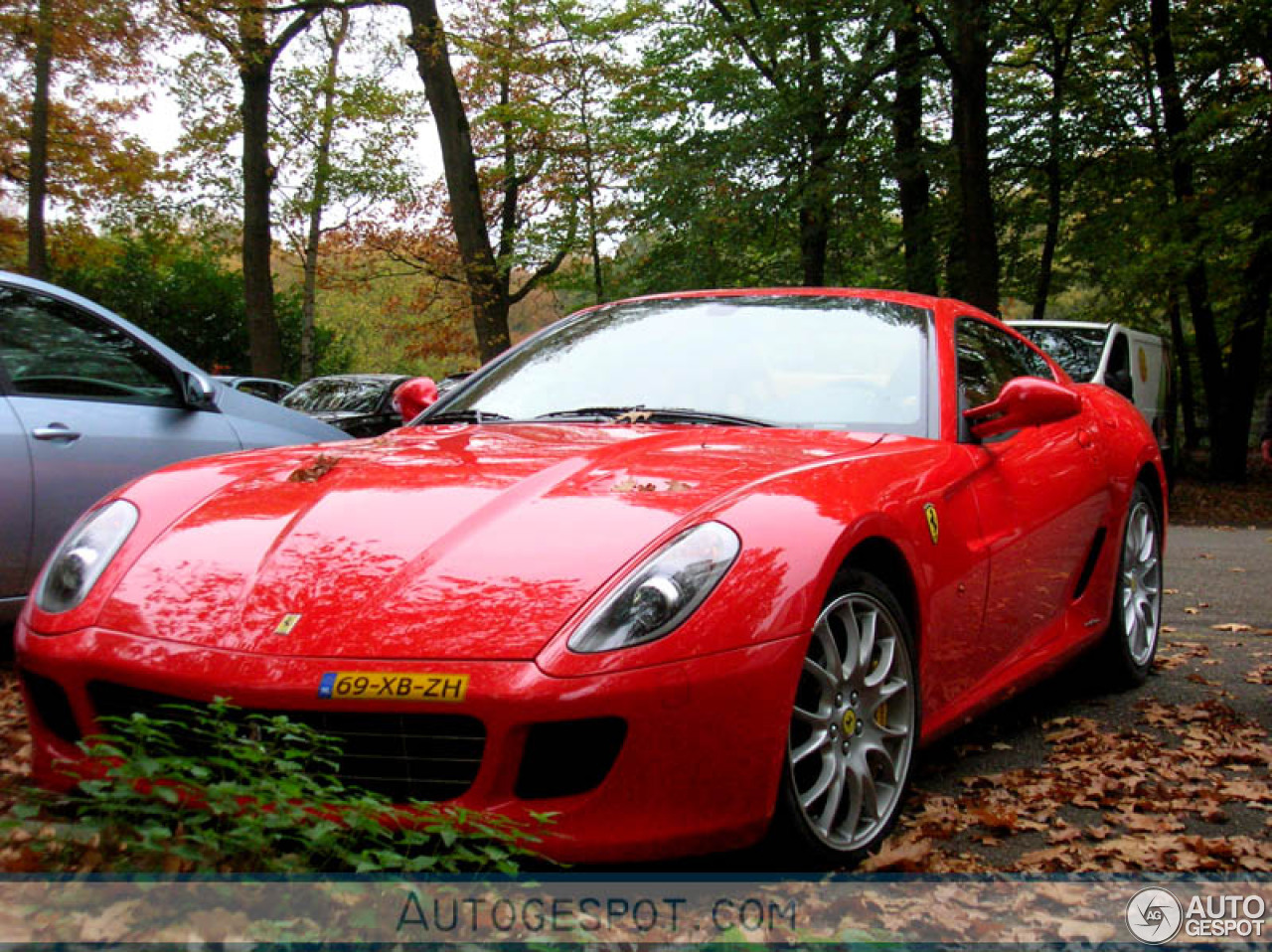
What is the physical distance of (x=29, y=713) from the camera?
2998mm

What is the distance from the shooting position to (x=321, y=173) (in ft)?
90.3

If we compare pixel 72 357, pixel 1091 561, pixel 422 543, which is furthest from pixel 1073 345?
pixel 422 543

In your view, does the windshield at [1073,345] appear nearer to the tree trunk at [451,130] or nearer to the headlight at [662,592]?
the tree trunk at [451,130]

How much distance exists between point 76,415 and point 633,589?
10.7 ft

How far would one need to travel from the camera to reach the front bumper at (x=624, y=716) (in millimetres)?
2525

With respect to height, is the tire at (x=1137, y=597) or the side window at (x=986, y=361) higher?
the side window at (x=986, y=361)

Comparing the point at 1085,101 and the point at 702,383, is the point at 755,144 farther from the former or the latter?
the point at 702,383

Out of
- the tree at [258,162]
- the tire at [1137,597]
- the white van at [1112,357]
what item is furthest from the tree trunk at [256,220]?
the tire at [1137,597]

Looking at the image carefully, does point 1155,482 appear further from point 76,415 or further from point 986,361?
point 76,415

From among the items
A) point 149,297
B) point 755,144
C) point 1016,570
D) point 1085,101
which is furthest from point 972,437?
point 149,297

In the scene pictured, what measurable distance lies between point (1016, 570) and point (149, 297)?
32957 millimetres

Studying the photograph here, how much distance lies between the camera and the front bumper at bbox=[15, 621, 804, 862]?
2525mm

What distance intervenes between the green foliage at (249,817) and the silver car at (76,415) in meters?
2.54

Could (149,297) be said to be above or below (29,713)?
above
